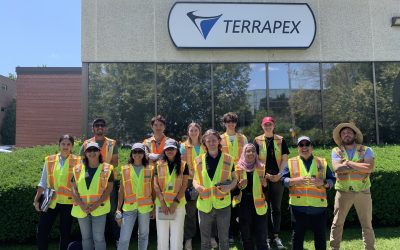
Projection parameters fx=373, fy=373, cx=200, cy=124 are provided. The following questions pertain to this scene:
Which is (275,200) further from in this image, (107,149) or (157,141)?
(107,149)

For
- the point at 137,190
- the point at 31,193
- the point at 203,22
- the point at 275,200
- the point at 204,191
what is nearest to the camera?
the point at 204,191

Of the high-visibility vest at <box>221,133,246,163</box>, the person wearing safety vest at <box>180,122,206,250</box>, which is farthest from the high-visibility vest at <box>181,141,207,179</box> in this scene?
the high-visibility vest at <box>221,133,246,163</box>

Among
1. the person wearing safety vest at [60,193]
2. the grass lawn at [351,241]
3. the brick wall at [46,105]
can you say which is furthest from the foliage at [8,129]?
the person wearing safety vest at [60,193]

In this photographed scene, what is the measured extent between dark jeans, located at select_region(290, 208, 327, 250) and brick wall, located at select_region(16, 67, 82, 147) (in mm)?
19430

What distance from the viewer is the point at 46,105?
2322cm

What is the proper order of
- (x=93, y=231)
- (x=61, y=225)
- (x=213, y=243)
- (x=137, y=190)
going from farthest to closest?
1. (x=213, y=243)
2. (x=61, y=225)
3. (x=137, y=190)
4. (x=93, y=231)

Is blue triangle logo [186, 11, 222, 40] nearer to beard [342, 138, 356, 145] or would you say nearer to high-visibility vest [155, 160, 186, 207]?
beard [342, 138, 356, 145]

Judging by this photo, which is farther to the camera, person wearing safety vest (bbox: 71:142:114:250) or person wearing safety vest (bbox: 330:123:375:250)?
person wearing safety vest (bbox: 330:123:375:250)

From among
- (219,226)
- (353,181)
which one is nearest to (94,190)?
(219,226)

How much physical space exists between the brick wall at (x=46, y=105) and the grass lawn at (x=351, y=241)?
17076 millimetres

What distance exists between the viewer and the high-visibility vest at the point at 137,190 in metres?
4.88

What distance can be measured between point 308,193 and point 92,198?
277cm

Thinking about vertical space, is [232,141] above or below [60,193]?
above

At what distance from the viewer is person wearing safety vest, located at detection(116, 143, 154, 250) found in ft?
16.0
